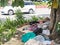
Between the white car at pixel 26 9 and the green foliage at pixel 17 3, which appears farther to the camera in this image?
the white car at pixel 26 9

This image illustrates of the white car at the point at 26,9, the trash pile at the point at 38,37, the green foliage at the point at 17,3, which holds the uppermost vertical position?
the green foliage at the point at 17,3

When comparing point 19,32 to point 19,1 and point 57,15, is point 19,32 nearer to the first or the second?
point 57,15

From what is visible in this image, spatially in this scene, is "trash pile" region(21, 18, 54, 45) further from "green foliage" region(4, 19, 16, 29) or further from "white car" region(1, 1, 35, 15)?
"white car" region(1, 1, 35, 15)

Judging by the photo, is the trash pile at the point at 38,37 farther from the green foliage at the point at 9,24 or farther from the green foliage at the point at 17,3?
the green foliage at the point at 17,3

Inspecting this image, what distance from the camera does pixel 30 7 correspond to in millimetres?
15781

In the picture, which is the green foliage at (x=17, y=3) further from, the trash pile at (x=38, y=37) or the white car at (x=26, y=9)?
the white car at (x=26, y=9)

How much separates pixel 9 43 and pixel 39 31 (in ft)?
3.59

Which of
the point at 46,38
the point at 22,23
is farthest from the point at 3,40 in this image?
the point at 22,23

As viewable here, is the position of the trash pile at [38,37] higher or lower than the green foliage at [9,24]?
higher

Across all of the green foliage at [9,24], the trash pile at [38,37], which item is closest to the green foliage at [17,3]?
the trash pile at [38,37]

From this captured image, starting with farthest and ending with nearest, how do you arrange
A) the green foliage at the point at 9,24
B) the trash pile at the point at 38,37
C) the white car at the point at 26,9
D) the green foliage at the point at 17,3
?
1. the white car at the point at 26,9
2. the green foliage at the point at 9,24
3. the trash pile at the point at 38,37
4. the green foliage at the point at 17,3

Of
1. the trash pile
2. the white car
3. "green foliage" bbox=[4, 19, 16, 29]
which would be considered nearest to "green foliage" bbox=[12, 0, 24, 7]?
the trash pile

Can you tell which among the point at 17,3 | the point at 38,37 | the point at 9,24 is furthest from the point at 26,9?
the point at 17,3

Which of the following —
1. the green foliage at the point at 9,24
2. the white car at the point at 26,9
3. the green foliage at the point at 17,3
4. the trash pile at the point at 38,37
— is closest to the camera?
the green foliage at the point at 17,3
